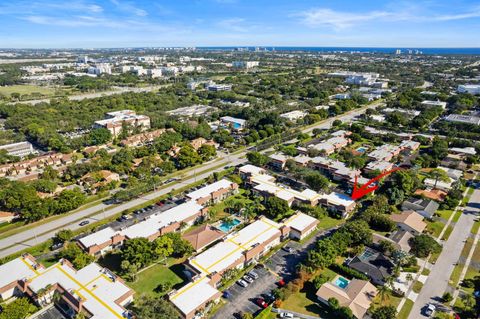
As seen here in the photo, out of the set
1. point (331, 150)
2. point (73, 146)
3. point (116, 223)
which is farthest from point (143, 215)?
point (331, 150)

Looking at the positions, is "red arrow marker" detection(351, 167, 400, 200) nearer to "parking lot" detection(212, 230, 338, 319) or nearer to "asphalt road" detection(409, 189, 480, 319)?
"parking lot" detection(212, 230, 338, 319)

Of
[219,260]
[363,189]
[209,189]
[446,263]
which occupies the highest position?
[363,189]

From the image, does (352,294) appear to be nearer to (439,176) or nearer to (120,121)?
(439,176)

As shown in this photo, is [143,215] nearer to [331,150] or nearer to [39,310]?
[39,310]

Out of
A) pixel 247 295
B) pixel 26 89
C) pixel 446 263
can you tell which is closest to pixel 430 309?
pixel 446 263

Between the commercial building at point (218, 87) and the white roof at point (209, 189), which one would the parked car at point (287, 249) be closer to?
the white roof at point (209, 189)

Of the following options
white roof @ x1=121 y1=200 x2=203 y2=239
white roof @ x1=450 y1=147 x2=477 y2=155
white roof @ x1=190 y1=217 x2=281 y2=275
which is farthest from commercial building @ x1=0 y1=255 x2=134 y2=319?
white roof @ x1=450 y1=147 x2=477 y2=155
